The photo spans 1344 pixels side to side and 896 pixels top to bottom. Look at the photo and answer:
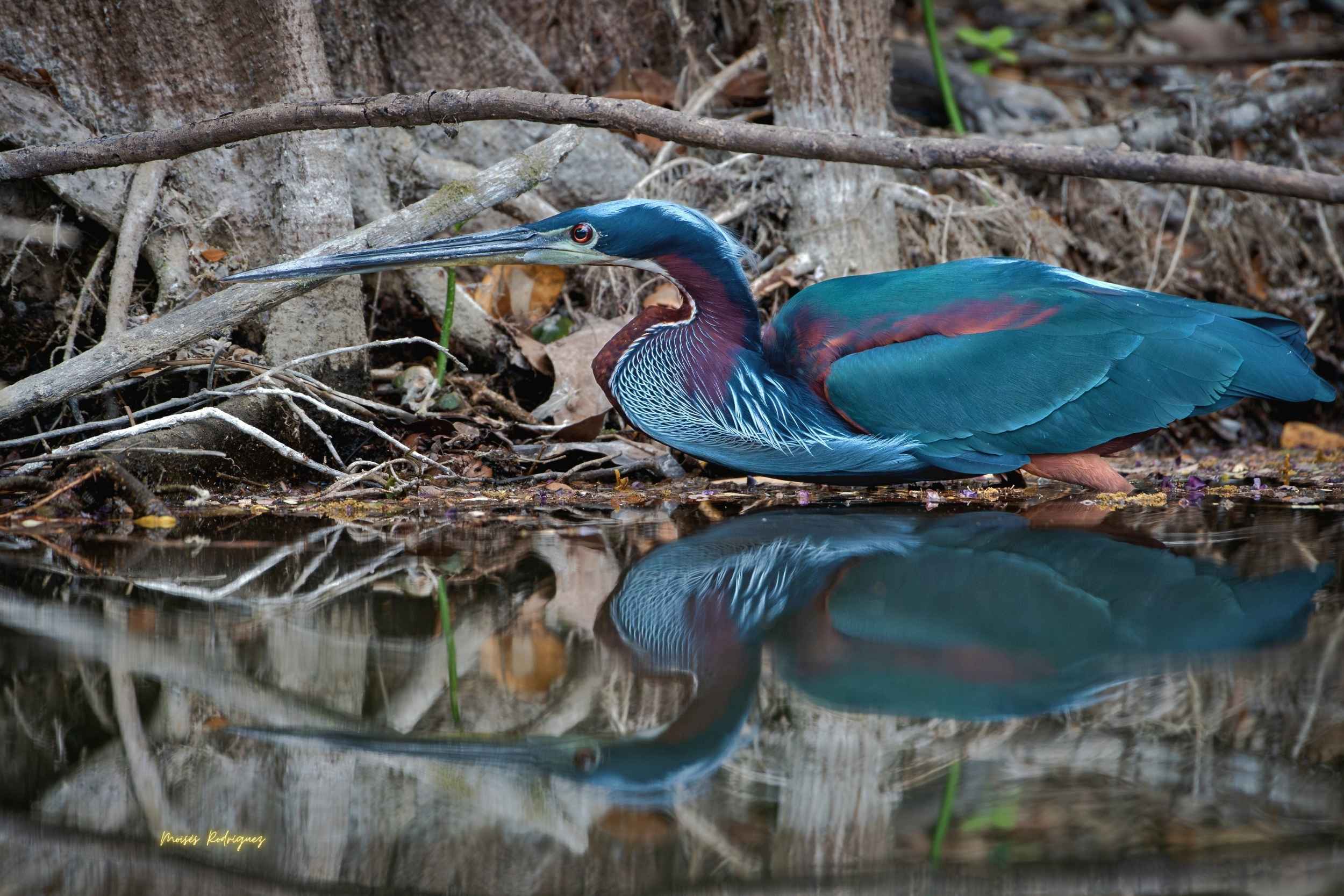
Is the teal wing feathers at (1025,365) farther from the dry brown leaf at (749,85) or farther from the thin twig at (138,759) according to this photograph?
the dry brown leaf at (749,85)

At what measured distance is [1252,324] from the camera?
4141mm

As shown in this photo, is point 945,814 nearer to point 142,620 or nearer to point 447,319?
point 142,620

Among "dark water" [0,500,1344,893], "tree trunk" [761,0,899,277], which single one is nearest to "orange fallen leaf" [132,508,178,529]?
"dark water" [0,500,1344,893]

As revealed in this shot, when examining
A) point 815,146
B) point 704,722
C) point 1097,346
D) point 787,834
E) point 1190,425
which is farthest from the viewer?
point 1190,425

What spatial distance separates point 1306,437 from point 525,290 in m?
3.92

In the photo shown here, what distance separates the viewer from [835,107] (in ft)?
18.7

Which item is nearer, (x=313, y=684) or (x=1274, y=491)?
(x=313, y=684)

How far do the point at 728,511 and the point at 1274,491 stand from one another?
1.92 meters

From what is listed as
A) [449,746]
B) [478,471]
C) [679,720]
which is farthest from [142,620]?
[478,471]

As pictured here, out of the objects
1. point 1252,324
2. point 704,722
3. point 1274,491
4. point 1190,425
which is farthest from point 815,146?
point 1190,425

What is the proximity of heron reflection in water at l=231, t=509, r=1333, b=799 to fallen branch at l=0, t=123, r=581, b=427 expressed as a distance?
160cm

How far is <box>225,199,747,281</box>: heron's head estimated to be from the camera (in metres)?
3.99

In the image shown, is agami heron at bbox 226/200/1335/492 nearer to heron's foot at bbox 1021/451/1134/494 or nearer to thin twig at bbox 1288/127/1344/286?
heron's foot at bbox 1021/451/1134/494

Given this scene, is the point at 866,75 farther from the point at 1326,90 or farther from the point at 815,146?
the point at 1326,90
